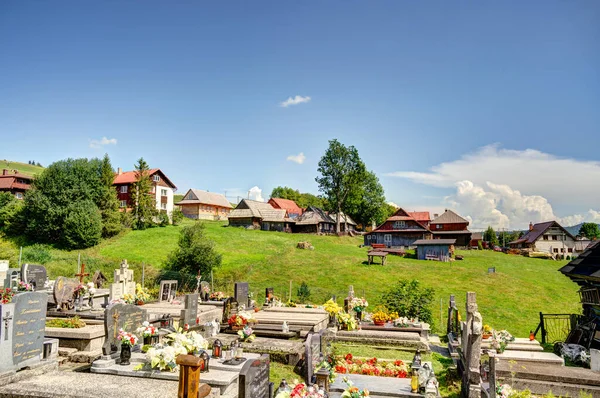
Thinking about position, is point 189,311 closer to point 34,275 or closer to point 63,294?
point 63,294

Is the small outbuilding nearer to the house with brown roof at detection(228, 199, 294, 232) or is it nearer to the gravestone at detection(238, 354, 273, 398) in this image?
the house with brown roof at detection(228, 199, 294, 232)

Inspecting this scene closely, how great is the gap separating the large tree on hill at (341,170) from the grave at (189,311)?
5297 centimetres

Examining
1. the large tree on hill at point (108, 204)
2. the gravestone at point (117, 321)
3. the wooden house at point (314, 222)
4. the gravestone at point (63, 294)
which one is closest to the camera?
the gravestone at point (117, 321)

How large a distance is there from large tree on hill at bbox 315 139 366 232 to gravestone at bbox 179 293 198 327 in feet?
174

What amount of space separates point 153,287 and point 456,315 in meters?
23.3

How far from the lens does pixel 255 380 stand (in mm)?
8266

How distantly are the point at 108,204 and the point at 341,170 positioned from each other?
115ft

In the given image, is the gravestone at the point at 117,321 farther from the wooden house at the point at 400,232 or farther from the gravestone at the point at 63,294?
the wooden house at the point at 400,232

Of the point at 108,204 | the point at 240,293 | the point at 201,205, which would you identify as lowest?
the point at 240,293

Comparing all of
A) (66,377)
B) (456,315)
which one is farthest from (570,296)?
(66,377)

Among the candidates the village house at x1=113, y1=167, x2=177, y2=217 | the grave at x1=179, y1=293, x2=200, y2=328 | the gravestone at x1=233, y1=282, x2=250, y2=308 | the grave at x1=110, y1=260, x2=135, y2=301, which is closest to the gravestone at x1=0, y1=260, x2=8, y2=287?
the grave at x1=110, y1=260, x2=135, y2=301

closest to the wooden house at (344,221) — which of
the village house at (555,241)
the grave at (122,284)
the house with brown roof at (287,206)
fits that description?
the house with brown roof at (287,206)

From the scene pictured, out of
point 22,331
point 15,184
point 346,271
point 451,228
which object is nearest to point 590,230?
point 451,228

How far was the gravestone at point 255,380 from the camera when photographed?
311 inches
